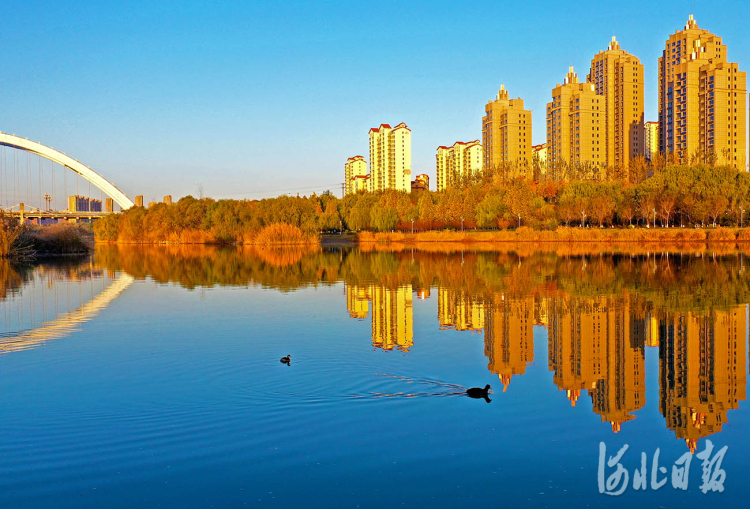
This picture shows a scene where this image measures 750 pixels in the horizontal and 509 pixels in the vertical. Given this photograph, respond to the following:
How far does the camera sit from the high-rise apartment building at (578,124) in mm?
120938

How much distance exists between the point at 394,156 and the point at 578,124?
4428 cm

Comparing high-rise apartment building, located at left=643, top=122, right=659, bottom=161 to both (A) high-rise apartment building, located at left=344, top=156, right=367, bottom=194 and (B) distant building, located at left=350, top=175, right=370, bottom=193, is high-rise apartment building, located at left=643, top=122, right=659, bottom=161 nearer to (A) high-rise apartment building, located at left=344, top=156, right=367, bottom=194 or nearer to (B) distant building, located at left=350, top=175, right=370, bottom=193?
(B) distant building, located at left=350, top=175, right=370, bottom=193

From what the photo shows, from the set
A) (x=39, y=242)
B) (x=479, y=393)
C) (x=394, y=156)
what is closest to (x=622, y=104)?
(x=394, y=156)

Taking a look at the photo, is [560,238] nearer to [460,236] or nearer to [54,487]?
[460,236]

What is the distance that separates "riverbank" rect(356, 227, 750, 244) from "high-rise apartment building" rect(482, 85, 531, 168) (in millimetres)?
68675

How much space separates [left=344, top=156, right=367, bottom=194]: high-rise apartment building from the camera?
18088cm

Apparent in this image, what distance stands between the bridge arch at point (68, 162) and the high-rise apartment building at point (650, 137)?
9948 cm

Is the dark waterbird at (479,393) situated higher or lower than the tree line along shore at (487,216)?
lower

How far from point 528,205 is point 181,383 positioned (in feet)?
206

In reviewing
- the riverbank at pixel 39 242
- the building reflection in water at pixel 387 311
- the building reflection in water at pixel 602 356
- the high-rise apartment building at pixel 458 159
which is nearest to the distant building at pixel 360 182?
the high-rise apartment building at pixel 458 159

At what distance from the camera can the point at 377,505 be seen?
5.48 m

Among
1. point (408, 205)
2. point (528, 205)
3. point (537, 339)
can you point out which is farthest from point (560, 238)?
point (537, 339)

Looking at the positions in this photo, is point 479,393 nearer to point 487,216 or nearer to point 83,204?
point 487,216

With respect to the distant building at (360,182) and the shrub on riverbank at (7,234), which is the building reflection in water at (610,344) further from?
the distant building at (360,182)
